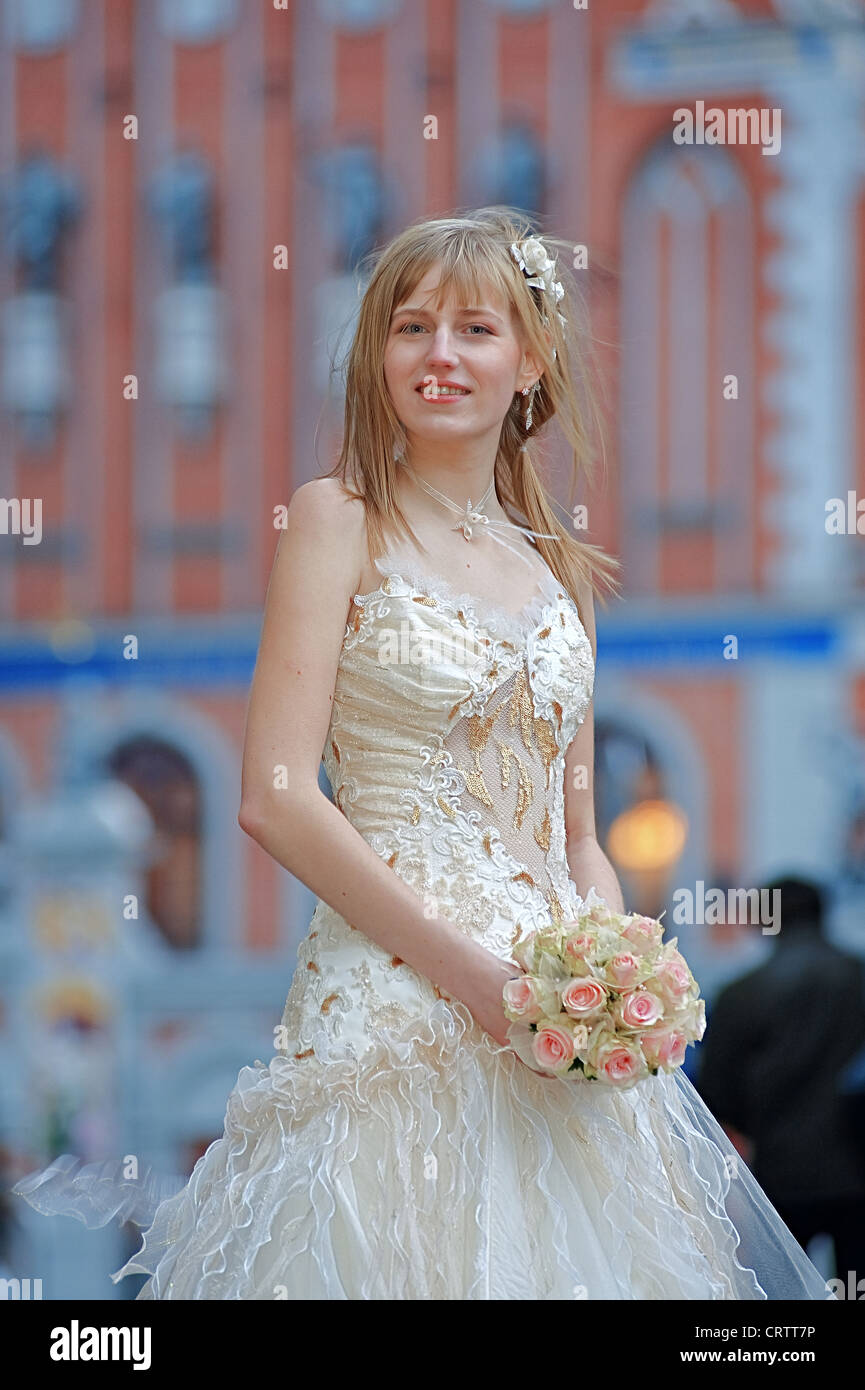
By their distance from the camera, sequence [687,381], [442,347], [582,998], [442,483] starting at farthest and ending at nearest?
[687,381] < [442,483] < [442,347] < [582,998]

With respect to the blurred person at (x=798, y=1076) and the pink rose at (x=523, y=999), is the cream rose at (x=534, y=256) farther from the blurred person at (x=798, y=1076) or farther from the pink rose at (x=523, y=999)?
the blurred person at (x=798, y=1076)

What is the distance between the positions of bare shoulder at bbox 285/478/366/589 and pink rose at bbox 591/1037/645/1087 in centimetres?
56

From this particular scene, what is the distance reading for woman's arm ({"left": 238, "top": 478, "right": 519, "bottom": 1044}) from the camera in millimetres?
1785

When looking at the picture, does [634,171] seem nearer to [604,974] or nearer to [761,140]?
[761,140]

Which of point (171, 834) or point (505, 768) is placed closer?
point (505, 768)

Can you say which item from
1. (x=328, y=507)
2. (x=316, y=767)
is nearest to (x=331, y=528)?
(x=328, y=507)

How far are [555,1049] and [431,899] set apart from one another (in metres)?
0.25

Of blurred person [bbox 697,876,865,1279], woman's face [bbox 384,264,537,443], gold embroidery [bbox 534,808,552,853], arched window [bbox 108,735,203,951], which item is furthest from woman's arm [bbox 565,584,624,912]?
arched window [bbox 108,735,203,951]

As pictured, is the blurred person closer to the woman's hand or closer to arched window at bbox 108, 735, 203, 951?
the woman's hand

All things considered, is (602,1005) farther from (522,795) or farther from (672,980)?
(522,795)

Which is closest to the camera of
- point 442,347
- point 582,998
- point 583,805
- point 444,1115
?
point 582,998

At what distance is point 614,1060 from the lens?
1.68 m

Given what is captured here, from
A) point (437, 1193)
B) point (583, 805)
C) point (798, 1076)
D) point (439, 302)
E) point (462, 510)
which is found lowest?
point (798, 1076)

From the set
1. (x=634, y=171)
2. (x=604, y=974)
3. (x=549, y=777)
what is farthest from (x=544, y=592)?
(x=634, y=171)
